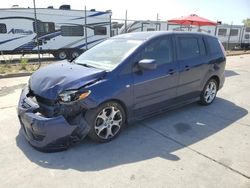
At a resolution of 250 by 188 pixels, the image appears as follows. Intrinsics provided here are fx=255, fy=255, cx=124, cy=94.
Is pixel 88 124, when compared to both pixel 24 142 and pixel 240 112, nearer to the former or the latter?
pixel 24 142

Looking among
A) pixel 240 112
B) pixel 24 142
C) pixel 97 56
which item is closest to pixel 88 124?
pixel 24 142

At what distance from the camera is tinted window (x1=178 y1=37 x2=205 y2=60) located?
5125mm

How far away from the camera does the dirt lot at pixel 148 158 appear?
3.15 metres

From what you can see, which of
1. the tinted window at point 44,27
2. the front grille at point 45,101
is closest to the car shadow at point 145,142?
the front grille at point 45,101

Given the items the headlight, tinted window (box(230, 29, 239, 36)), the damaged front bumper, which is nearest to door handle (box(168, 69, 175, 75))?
the headlight

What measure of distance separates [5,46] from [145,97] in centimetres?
1343

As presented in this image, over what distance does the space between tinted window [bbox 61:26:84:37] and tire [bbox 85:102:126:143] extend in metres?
13.5

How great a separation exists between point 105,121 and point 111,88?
0.53m

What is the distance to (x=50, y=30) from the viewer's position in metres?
15.9

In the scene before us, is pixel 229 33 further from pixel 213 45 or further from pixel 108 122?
pixel 108 122

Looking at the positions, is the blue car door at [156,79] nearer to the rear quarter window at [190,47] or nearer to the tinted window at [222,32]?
the rear quarter window at [190,47]

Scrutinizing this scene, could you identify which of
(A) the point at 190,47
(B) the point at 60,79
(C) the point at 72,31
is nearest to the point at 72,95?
(B) the point at 60,79

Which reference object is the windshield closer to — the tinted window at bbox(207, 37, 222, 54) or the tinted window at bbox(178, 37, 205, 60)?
the tinted window at bbox(178, 37, 205, 60)

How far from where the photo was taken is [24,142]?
4.05 m
